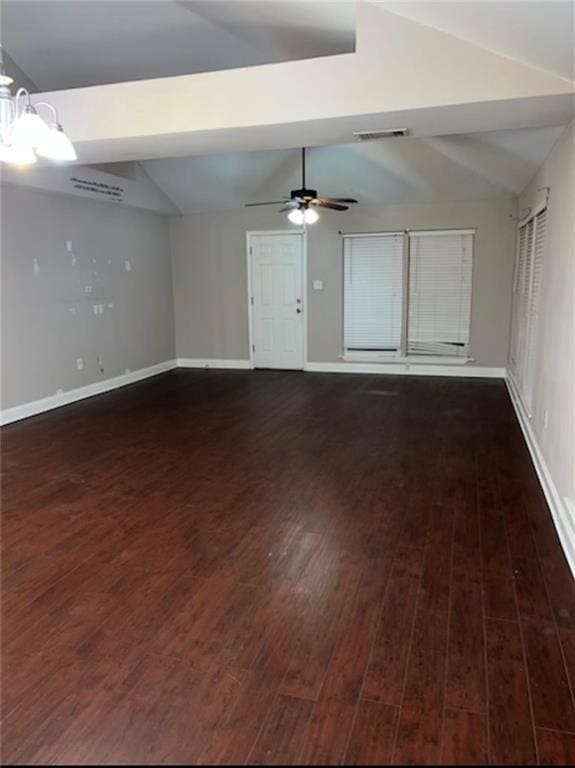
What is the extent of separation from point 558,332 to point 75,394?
5.33 meters

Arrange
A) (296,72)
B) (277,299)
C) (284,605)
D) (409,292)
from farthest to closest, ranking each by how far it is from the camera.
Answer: (277,299)
(409,292)
(296,72)
(284,605)

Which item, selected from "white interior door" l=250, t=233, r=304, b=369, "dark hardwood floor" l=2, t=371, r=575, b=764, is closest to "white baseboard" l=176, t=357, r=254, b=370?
"white interior door" l=250, t=233, r=304, b=369

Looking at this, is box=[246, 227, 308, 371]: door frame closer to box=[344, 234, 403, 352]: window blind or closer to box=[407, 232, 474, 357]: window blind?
box=[344, 234, 403, 352]: window blind

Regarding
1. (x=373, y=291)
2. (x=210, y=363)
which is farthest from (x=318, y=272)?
(x=210, y=363)

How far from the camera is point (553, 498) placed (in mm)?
3309

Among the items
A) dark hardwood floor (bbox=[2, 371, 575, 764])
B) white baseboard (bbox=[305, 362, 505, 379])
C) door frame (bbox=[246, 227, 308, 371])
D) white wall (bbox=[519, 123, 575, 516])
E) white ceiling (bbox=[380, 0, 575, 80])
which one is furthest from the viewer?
door frame (bbox=[246, 227, 308, 371])

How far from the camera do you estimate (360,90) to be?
329 cm

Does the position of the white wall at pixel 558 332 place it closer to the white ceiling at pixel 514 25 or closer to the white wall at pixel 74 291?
the white ceiling at pixel 514 25

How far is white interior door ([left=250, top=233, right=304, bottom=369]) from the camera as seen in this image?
8008 millimetres

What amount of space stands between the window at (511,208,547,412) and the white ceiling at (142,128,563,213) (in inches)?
28.4

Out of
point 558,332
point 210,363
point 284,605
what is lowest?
point 284,605

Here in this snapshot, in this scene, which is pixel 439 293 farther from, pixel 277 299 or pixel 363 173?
pixel 277 299

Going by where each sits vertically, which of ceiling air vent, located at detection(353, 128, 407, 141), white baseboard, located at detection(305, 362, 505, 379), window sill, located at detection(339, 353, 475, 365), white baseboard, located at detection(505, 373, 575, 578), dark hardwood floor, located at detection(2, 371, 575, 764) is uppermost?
ceiling air vent, located at detection(353, 128, 407, 141)

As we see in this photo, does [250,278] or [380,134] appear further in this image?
[250,278]
